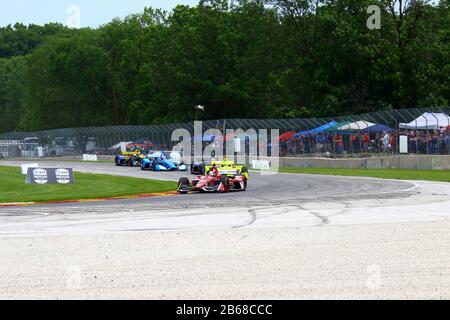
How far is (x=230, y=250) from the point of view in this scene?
1174 cm

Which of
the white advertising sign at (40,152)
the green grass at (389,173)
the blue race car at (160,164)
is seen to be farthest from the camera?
the white advertising sign at (40,152)

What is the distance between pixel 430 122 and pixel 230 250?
28.6 meters

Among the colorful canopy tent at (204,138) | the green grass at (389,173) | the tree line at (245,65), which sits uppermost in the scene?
the tree line at (245,65)

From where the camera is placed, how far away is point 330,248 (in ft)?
38.9

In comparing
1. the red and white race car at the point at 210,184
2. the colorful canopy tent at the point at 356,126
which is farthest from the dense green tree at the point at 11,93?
the red and white race car at the point at 210,184

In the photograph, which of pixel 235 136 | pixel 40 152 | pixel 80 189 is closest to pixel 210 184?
pixel 80 189

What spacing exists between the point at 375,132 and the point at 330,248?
30020mm

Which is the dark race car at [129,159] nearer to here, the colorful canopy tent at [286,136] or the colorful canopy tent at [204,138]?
the colorful canopy tent at [204,138]

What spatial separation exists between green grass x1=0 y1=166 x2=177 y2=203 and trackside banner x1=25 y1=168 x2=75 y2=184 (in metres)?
0.42

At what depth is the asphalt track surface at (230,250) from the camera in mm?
8828

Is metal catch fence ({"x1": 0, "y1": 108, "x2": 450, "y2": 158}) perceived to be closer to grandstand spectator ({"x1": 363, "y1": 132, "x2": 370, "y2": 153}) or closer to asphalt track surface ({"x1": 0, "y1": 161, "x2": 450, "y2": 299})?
grandstand spectator ({"x1": 363, "y1": 132, "x2": 370, "y2": 153})

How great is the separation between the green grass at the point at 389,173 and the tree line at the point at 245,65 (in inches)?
930

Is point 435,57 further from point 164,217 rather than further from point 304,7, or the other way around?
point 164,217
